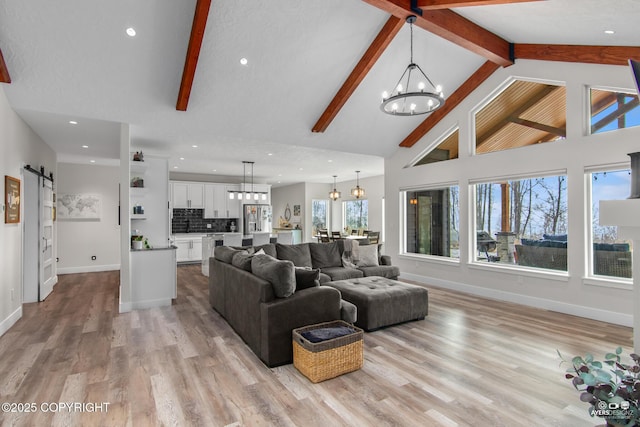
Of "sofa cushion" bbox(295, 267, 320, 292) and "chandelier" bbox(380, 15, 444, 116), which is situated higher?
"chandelier" bbox(380, 15, 444, 116)

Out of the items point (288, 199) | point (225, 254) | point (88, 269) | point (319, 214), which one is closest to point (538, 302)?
point (225, 254)

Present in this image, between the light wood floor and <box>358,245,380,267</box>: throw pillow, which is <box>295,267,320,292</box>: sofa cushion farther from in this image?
<box>358,245,380,267</box>: throw pillow

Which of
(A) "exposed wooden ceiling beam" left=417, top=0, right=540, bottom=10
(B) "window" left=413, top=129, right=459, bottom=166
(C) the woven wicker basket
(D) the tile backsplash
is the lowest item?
(C) the woven wicker basket

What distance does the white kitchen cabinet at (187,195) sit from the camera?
9531 millimetres

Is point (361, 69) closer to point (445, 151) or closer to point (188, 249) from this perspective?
point (445, 151)

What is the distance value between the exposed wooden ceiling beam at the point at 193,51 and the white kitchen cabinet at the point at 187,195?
17.1 feet

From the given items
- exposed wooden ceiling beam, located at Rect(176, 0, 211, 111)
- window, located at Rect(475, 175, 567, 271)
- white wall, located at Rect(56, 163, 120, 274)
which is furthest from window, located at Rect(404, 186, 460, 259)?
white wall, located at Rect(56, 163, 120, 274)

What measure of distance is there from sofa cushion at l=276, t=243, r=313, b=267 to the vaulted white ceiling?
1959 mm

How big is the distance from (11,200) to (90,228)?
425cm

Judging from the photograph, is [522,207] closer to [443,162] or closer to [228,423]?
[443,162]

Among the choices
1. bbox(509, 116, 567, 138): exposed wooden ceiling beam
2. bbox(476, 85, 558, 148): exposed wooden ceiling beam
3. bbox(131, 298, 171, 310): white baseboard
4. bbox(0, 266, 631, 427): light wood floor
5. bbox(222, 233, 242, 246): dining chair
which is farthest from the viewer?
bbox(222, 233, 242, 246): dining chair

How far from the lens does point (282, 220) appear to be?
13.9 m

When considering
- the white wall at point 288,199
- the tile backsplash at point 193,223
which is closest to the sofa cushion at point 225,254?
the tile backsplash at point 193,223

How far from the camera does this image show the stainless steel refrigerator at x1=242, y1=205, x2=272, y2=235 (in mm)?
10453
